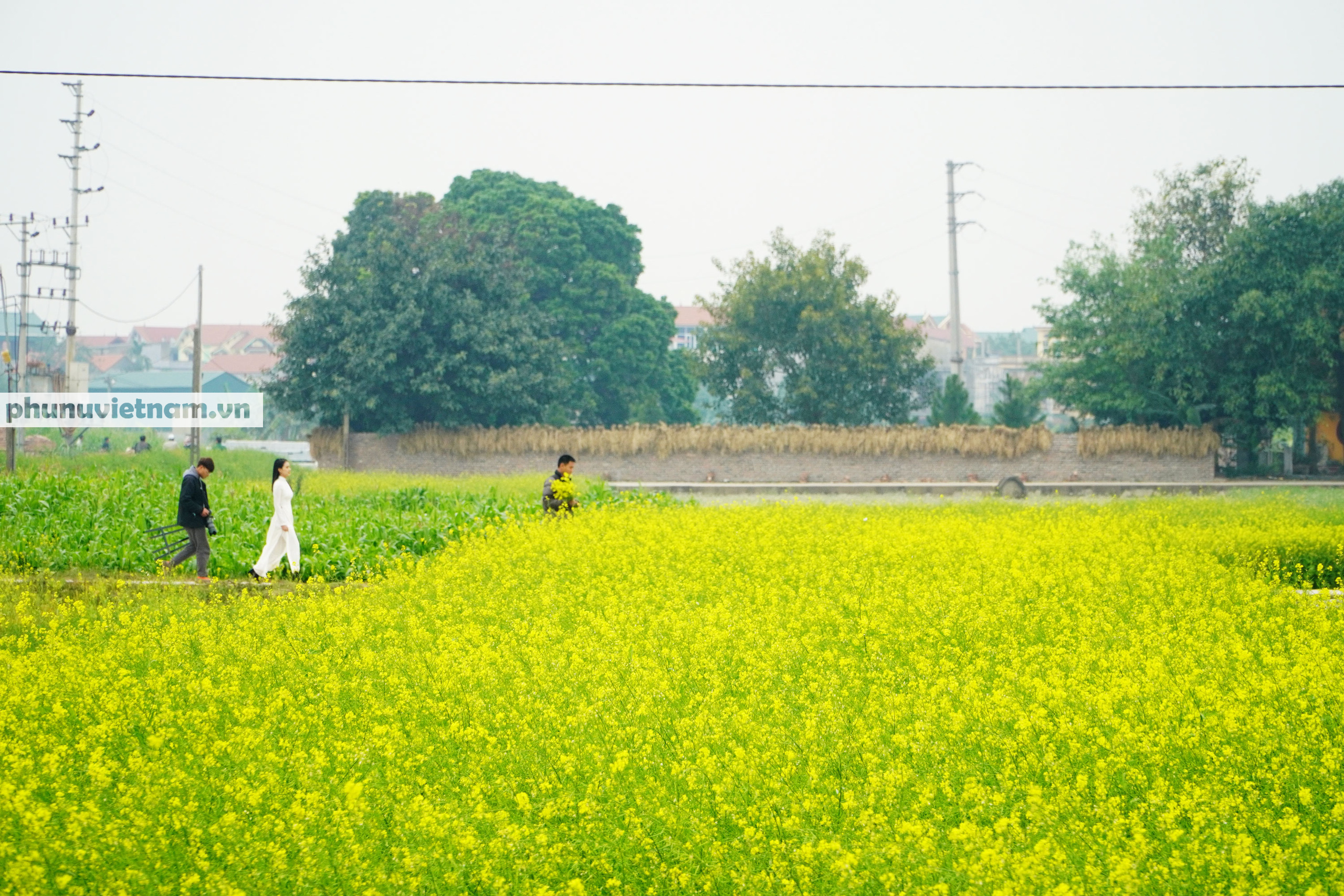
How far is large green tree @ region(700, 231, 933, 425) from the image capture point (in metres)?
36.3

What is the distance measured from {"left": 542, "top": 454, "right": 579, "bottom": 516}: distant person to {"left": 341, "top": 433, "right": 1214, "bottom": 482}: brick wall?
631 inches

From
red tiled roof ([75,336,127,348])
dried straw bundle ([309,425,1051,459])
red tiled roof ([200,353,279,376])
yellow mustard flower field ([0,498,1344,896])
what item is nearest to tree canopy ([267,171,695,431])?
dried straw bundle ([309,425,1051,459])

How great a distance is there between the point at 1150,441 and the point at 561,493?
73.4 ft

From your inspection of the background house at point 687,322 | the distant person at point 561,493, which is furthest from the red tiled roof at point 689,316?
the distant person at point 561,493

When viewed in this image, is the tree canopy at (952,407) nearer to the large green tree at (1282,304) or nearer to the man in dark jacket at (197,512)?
the large green tree at (1282,304)

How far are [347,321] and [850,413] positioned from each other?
15578 millimetres

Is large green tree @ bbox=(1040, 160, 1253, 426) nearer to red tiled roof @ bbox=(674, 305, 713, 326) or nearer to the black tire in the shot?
the black tire

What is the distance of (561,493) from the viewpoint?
51.3ft

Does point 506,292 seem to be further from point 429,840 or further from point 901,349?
point 429,840

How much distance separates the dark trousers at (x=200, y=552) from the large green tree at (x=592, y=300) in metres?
26.8

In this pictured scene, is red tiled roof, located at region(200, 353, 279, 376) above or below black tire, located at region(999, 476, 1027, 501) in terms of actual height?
above

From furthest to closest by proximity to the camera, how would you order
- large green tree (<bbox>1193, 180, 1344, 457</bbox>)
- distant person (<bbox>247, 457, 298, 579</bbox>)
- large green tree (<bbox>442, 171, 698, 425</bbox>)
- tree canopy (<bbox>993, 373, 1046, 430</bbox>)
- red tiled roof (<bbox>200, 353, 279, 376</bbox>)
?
1. red tiled roof (<bbox>200, 353, 279, 376</bbox>)
2. large green tree (<bbox>442, 171, 698, 425</bbox>)
3. tree canopy (<bbox>993, 373, 1046, 430</bbox>)
4. large green tree (<bbox>1193, 180, 1344, 457</bbox>)
5. distant person (<bbox>247, 457, 298, 579</bbox>)

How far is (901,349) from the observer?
37125 millimetres

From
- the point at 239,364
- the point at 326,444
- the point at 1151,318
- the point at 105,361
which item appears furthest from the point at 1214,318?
the point at 105,361
